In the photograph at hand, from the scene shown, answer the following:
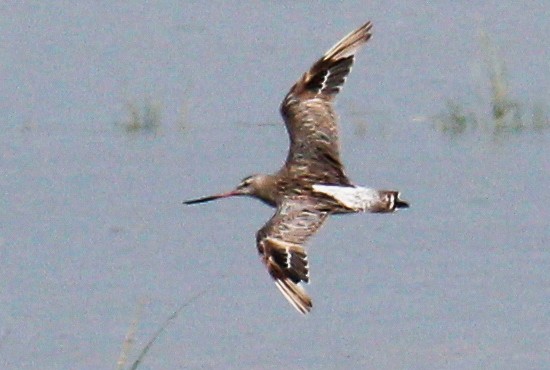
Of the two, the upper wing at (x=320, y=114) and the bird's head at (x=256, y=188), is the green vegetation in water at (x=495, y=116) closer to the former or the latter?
the upper wing at (x=320, y=114)

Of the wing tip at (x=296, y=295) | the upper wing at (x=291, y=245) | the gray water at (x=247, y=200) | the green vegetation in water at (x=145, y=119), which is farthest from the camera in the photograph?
the green vegetation in water at (x=145, y=119)

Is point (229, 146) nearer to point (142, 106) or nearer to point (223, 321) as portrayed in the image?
point (142, 106)

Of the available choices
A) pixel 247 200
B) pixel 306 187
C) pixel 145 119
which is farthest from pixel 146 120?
pixel 306 187

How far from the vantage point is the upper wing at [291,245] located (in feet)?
30.4

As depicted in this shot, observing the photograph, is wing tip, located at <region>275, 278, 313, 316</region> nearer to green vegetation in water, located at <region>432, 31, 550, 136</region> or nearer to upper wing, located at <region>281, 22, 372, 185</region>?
upper wing, located at <region>281, 22, 372, 185</region>

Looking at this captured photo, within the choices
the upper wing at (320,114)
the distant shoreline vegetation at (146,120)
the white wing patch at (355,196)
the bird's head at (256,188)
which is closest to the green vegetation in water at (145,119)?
the distant shoreline vegetation at (146,120)

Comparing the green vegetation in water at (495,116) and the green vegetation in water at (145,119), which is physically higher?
the green vegetation in water at (495,116)

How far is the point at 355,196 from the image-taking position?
391 inches

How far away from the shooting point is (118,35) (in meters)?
16.1

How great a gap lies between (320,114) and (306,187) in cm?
64

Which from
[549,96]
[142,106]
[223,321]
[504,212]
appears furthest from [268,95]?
[223,321]

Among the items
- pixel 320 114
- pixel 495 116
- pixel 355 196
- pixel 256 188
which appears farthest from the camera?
pixel 495 116

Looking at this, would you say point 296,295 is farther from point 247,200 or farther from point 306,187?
point 247,200

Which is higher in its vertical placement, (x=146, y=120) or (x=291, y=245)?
(x=291, y=245)
